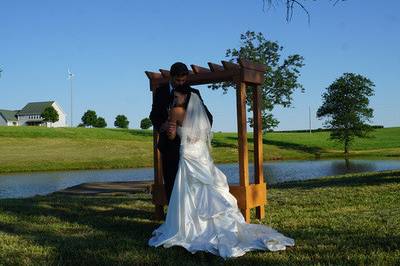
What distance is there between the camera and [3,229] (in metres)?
7.55

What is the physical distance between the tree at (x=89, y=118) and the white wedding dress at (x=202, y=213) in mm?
119125

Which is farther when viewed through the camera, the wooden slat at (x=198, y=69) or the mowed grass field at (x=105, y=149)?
the mowed grass field at (x=105, y=149)

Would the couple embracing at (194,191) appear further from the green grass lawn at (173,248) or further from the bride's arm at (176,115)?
the green grass lawn at (173,248)

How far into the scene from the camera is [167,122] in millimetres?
6617

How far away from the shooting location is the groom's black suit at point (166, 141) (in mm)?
6586

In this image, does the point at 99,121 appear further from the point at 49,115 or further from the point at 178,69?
the point at 178,69

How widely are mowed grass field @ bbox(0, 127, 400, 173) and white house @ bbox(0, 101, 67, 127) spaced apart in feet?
200

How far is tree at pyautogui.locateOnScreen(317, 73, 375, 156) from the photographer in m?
53.6

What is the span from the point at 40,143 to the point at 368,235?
51398mm

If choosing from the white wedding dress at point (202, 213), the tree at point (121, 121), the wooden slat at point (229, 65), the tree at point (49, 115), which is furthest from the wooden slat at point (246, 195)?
the tree at point (121, 121)

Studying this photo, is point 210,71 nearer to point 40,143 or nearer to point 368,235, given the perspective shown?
point 368,235

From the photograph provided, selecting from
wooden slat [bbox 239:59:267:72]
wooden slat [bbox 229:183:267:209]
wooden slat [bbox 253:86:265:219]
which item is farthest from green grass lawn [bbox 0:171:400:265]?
wooden slat [bbox 239:59:267:72]

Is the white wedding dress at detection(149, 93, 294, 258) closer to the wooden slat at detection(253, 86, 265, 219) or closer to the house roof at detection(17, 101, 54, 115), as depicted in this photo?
the wooden slat at detection(253, 86, 265, 219)

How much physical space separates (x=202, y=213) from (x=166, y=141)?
1.20 metres
